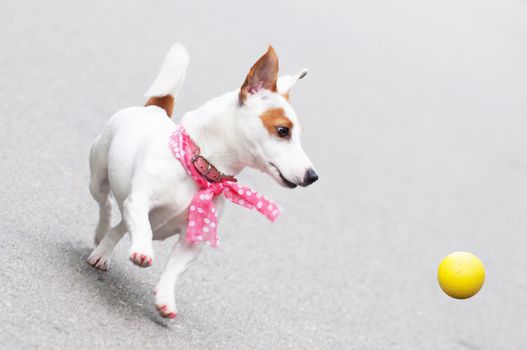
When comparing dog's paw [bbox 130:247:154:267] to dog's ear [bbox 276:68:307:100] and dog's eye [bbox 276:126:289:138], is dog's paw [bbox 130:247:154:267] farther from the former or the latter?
dog's ear [bbox 276:68:307:100]

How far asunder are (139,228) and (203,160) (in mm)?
370

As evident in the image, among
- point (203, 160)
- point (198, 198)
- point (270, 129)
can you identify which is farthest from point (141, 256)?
point (270, 129)

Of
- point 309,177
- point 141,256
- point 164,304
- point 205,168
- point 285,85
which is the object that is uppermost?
point 285,85

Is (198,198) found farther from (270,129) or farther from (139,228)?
(270,129)

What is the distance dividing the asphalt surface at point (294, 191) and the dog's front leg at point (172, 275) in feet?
0.46

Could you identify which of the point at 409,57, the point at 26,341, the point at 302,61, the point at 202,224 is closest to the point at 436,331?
the point at 202,224

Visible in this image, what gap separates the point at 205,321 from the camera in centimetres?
446

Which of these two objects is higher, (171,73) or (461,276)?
(171,73)

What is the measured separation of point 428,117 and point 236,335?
21.8ft

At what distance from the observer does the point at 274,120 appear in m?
3.94

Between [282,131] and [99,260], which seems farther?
[99,260]

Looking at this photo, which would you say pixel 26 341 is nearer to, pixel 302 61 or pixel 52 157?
pixel 52 157

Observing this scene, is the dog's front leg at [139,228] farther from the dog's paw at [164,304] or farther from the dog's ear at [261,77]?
the dog's ear at [261,77]

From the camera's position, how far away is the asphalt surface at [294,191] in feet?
14.3
